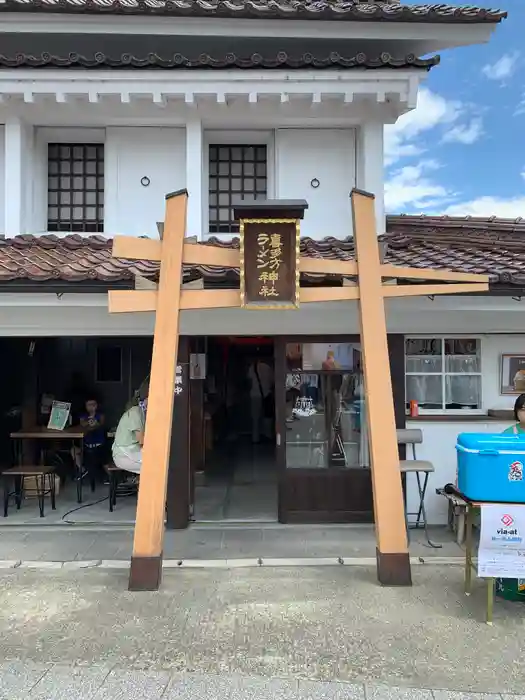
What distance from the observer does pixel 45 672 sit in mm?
3848

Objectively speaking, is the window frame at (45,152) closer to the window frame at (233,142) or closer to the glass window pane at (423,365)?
the window frame at (233,142)

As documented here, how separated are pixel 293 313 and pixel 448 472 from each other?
9.69ft

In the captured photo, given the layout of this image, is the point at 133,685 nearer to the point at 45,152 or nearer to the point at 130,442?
the point at 130,442

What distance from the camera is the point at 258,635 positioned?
14.2 ft

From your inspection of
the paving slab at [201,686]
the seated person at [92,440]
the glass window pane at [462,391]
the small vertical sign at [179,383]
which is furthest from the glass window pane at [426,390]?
the seated person at [92,440]

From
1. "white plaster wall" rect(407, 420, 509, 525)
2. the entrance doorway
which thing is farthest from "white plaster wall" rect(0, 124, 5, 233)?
"white plaster wall" rect(407, 420, 509, 525)

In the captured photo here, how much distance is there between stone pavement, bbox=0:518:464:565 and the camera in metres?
6.17

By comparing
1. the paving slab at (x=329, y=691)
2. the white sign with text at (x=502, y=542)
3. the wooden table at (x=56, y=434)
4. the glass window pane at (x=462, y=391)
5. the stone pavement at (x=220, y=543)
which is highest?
the glass window pane at (x=462, y=391)

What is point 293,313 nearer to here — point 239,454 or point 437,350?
point 437,350

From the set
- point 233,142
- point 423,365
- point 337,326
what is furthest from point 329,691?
point 233,142

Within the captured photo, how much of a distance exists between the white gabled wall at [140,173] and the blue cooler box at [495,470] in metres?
5.63

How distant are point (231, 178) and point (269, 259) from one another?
397cm

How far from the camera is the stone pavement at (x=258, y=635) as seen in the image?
373 centimetres

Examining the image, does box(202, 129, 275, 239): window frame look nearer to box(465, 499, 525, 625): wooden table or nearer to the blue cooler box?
the blue cooler box
